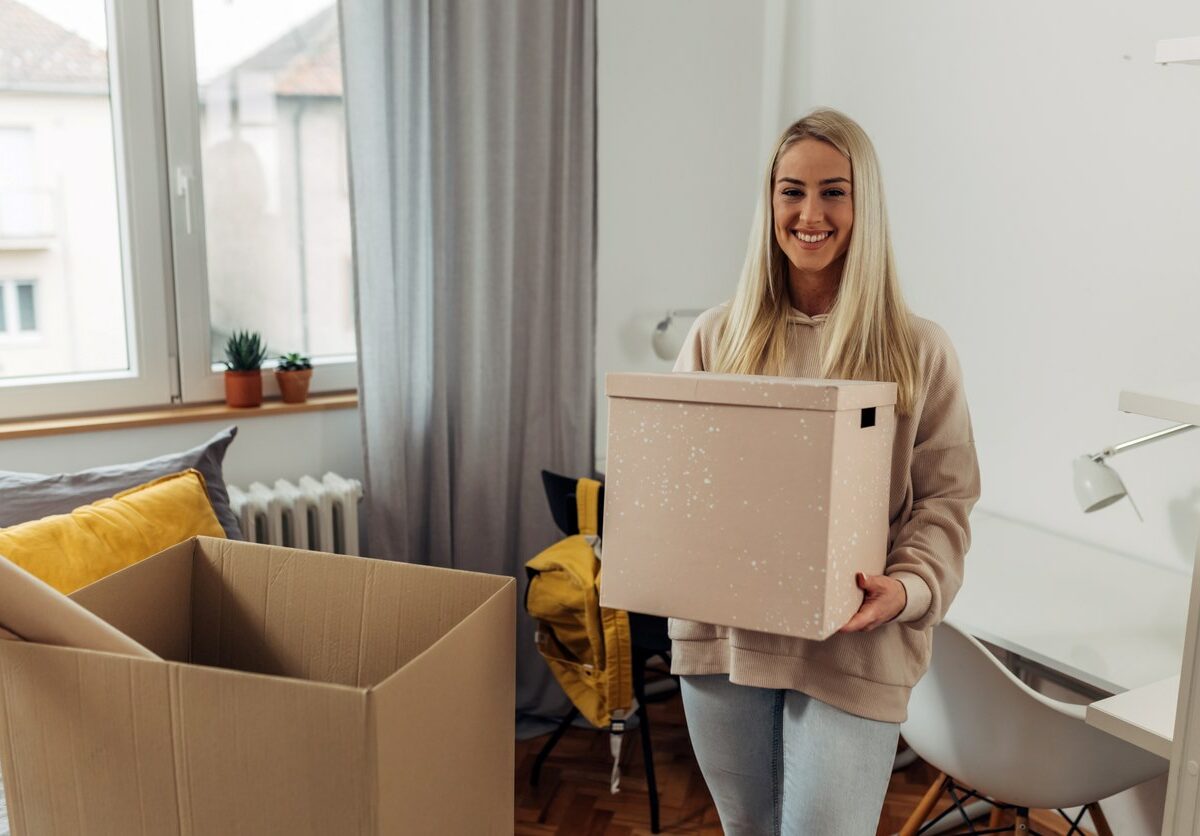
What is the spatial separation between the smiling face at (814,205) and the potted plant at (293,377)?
4.72 ft

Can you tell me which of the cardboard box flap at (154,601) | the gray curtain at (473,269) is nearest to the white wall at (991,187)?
the gray curtain at (473,269)

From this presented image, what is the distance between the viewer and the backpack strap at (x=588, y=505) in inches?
89.4

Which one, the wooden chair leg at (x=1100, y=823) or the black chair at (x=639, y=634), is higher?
the black chair at (x=639, y=634)

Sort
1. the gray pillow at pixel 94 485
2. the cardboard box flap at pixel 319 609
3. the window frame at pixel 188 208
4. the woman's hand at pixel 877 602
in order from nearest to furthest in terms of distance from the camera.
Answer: the cardboard box flap at pixel 319 609
the woman's hand at pixel 877 602
the gray pillow at pixel 94 485
the window frame at pixel 188 208

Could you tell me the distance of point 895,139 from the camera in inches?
107

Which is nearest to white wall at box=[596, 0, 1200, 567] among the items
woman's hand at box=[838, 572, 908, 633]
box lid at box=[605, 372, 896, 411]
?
woman's hand at box=[838, 572, 908, 633]

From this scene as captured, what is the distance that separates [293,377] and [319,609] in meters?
1.68

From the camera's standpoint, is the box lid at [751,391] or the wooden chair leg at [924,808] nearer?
the box lid at [751,391]

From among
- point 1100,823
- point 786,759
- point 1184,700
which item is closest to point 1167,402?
point 1184,700

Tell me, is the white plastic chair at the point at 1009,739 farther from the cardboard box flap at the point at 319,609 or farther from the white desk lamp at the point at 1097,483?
the cardboard box flap at the point at 319,609

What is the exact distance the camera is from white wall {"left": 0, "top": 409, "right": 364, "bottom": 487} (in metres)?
2.23

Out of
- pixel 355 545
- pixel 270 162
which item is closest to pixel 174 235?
pixel 270 162

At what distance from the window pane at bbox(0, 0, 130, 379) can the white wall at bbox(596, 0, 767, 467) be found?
1.16 metres

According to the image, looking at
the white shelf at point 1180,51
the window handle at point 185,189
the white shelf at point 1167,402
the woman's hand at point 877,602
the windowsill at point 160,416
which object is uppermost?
the white shelf at point 1180,51
